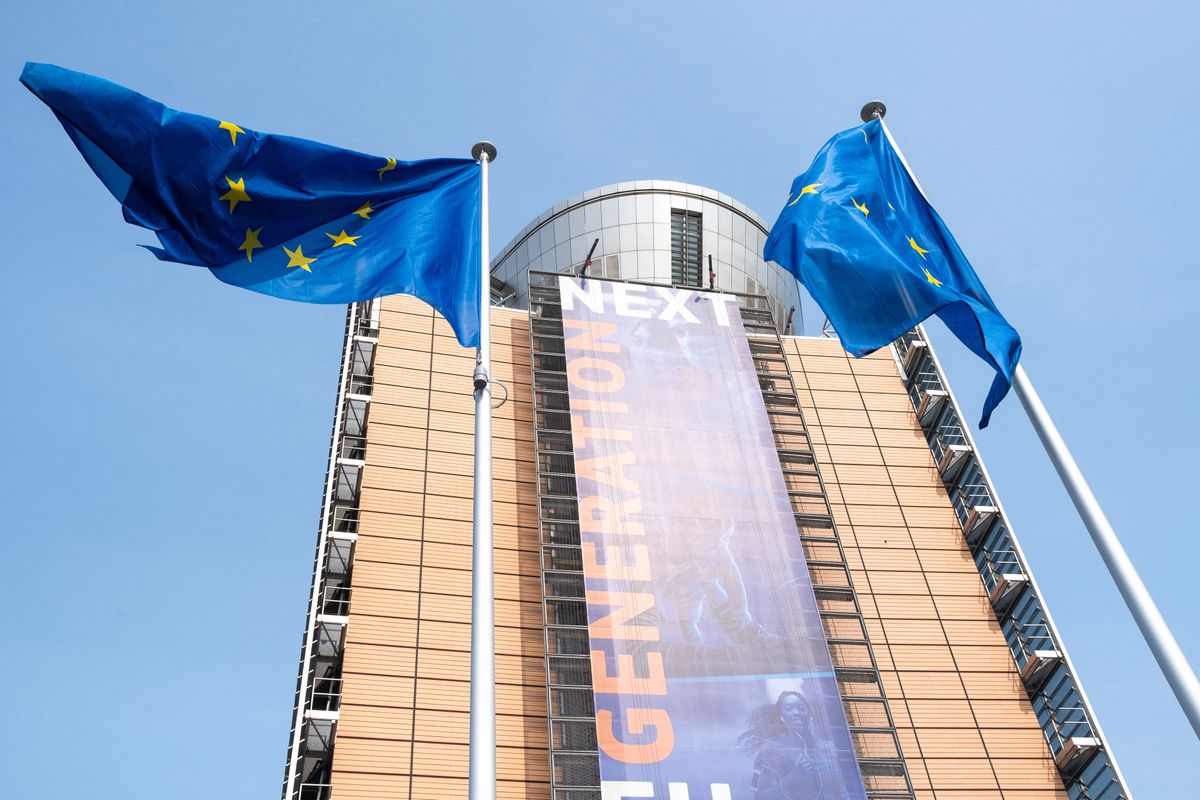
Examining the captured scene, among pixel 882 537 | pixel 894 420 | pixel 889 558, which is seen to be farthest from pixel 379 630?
pixel 894 420

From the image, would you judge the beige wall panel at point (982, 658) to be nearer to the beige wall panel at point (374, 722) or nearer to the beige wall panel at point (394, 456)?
the beige wall panel at point (374, 722)

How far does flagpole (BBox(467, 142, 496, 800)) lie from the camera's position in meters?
12.8

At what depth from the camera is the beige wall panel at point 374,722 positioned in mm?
35500

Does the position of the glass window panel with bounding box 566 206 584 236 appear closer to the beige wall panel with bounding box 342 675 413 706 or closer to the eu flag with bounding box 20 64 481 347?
the beige wall panel with bounding box 342 675 413 706

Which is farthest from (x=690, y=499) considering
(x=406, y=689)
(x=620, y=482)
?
(x=406, y=689)

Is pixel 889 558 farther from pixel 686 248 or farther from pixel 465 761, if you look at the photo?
pixel 686 248

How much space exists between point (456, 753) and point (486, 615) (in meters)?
23.2

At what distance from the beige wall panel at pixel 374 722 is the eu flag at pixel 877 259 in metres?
21.4

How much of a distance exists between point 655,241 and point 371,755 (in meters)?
37.8

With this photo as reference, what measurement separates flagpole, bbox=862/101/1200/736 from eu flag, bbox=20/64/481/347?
344 inches

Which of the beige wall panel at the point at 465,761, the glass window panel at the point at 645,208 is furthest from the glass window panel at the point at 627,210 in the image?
the beige wall panel at the point at 465,761

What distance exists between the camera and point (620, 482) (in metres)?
42.4

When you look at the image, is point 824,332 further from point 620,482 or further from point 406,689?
point 406,689

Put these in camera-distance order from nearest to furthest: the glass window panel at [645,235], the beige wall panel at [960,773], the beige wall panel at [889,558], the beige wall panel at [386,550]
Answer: the beige wall panel at [960,773]
the beige wall panel at [386,550]
the beige wall panel at [889,558]
the glass window panel at [645,235]
